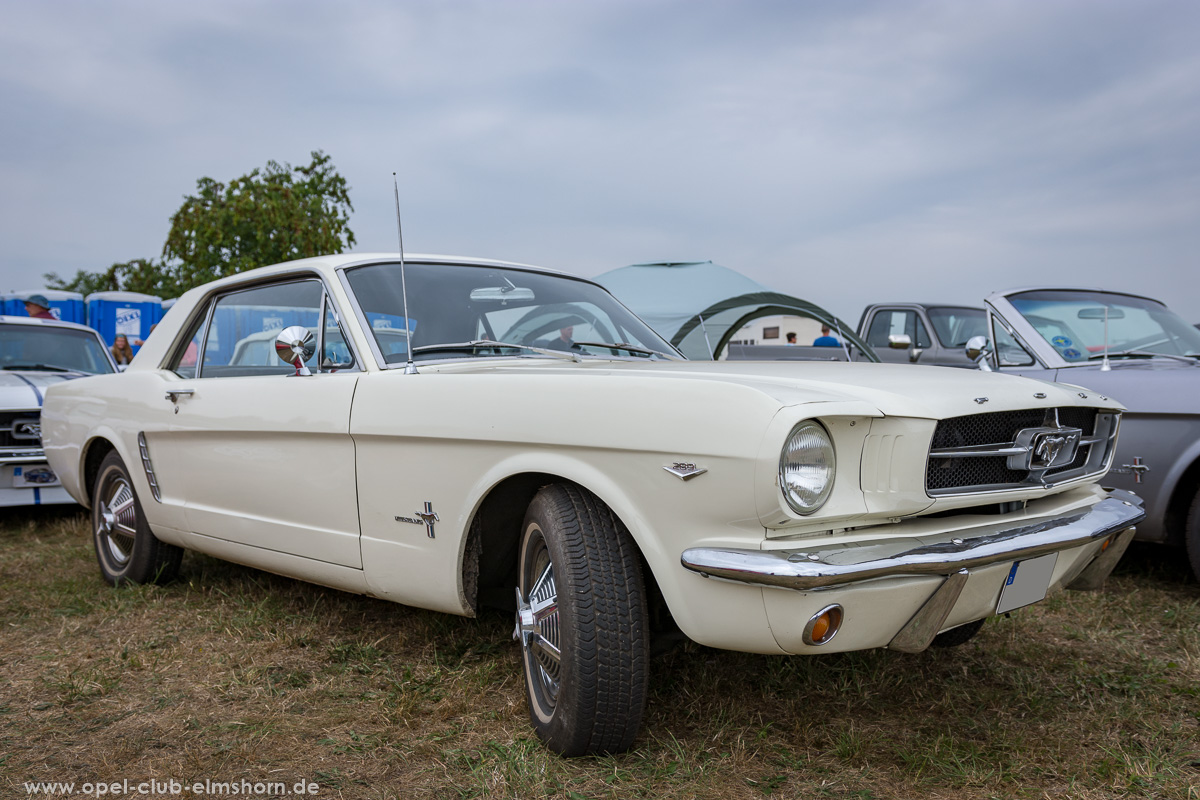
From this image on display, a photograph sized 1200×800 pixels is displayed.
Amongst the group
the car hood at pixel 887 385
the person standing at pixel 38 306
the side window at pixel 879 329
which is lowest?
the side window at pixel 879 329

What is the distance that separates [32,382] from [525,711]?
5064mm

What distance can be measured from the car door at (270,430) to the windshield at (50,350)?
372 cm

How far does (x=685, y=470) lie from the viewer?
202cm

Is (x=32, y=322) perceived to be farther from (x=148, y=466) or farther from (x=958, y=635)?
(x=958, y=635)

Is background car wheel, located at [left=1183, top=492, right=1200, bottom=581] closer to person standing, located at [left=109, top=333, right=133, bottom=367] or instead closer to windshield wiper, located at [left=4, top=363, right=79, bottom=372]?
windshield wiper, located at [left=4, top=363, right=79, bottom=372]

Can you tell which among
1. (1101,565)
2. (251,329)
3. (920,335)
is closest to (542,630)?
(1101,565)

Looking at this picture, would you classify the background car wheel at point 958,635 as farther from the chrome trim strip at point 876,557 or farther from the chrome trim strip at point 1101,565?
the chrome trim strip at point 876,557

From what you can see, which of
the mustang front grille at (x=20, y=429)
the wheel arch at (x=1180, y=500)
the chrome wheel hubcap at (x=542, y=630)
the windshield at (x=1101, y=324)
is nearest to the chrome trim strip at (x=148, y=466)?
the chrome wheel hubcap at (x=542, y=630)

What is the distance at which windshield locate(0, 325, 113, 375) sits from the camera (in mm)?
6723

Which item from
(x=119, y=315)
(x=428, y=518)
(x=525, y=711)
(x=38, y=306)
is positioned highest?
(x=38, y=306)

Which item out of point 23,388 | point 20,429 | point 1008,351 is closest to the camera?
point 1008,351

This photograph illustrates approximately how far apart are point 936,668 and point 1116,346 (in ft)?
8.51

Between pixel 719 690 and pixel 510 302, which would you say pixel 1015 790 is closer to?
pixel 719 690

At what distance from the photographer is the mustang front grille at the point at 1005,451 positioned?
2197 millimetres
